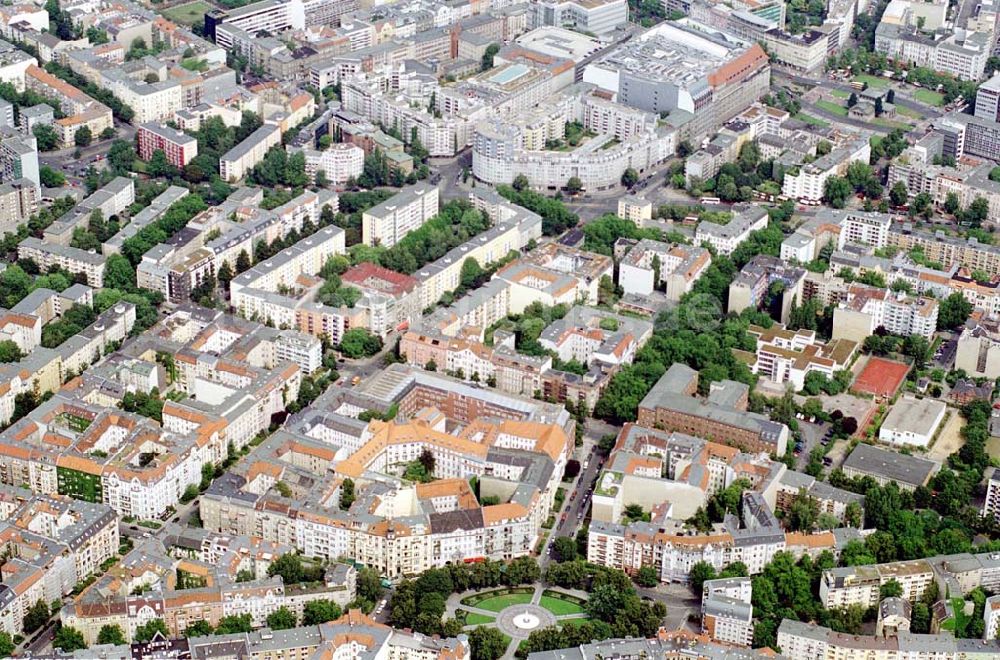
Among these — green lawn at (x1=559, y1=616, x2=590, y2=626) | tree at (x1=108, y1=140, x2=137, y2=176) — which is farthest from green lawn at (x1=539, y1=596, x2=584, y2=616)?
tree at (x1=108, y1=140, x2=137, y2=176)

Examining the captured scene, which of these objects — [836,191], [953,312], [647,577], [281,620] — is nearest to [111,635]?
[281,620]

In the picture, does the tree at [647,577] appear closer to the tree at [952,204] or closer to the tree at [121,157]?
the tree at [952,204]

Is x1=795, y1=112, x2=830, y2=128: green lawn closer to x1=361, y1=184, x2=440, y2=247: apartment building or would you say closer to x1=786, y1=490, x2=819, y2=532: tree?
x1=361, y1=184, x2=440, y2=247: apartment building

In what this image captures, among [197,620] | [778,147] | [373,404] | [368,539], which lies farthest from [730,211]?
[197,620]

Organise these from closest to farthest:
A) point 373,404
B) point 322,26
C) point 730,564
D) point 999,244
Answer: point 730,564
point 373,404
point 999,244
point 322,26

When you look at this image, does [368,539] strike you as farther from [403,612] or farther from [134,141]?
[134,141]

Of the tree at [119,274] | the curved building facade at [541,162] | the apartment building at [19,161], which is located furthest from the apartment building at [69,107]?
the curved building facade at [541,162]
